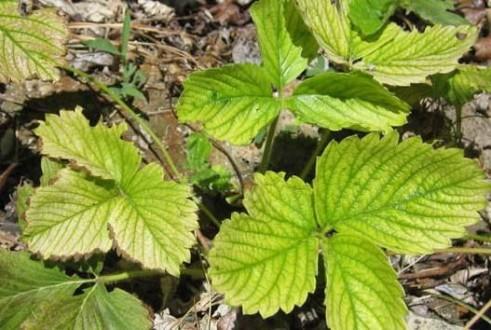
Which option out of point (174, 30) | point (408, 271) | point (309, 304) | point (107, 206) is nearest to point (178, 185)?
point (107, 206)

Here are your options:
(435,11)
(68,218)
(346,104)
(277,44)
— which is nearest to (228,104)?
(277,44)

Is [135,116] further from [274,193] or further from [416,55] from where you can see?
[416,55]

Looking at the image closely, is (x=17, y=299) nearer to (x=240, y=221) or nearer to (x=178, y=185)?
(x=178, y=185)

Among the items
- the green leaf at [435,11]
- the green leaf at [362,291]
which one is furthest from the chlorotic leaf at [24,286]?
the green leaf at [435,11]

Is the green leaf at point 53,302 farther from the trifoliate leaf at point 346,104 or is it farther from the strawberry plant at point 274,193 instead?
the trifoliate leaf at point 346,104

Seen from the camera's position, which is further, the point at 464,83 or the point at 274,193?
the point at 464,83
